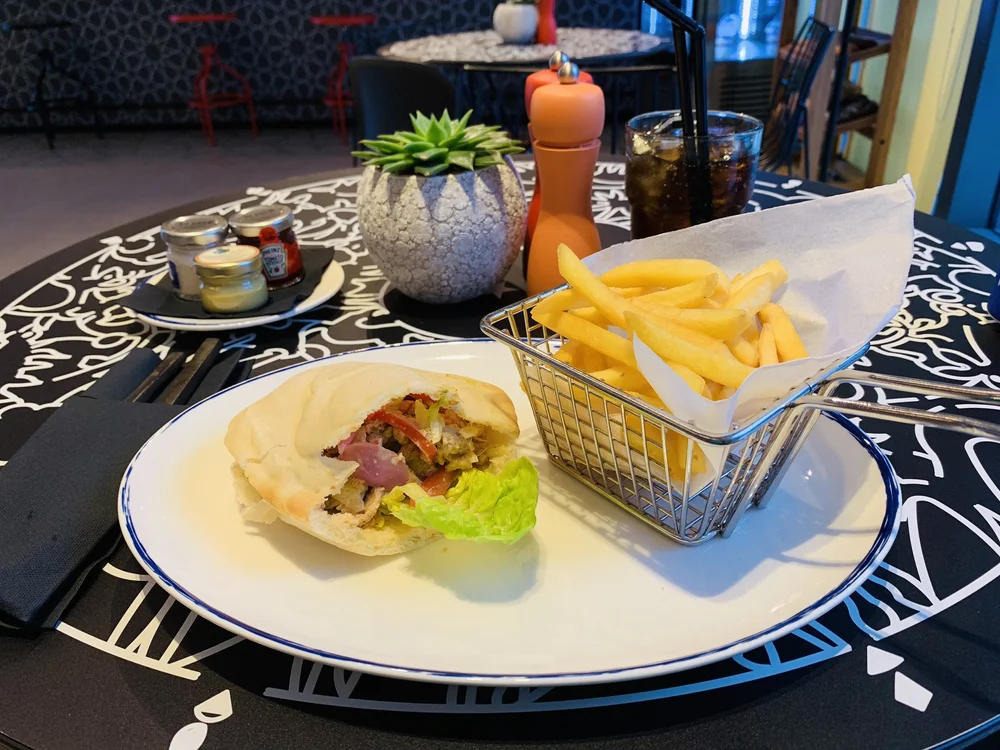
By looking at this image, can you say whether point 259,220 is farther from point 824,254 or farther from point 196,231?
point 824,254

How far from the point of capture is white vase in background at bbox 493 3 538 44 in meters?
4.18

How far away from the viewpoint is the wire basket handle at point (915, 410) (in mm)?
522

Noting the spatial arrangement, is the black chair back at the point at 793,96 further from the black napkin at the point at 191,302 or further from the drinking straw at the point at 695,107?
the black napkin at the point at 191,302

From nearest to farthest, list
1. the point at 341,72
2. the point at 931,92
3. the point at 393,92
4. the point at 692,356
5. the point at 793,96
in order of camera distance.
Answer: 1. the point at 692,356
2. the point at 393,92
3. the point at 793,96
4. the point at 931,92
5. the point at 341,72

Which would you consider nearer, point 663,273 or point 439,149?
point 663,273

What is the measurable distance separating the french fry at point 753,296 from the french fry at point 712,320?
0.03 meters

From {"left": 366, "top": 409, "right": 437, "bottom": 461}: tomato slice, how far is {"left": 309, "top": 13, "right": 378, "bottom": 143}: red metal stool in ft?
19.9

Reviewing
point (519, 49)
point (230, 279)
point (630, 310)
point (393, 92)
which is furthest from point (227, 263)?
point (519, 49)

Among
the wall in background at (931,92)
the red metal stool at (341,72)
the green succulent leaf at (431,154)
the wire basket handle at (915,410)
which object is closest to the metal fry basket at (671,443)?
the wire basket handle at (915,410)

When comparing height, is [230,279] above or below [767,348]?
below

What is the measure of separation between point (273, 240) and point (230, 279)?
0.15 m

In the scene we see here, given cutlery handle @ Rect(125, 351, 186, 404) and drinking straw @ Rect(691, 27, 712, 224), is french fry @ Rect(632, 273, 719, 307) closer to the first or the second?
drinking straw @ Rect(691, 27, 712, 224)

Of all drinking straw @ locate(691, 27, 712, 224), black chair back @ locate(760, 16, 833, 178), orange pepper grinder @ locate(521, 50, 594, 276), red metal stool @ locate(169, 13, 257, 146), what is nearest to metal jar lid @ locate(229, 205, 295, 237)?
orange pepper grinder @ locate(521, 50, 594, 276)

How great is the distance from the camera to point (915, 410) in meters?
0.55
